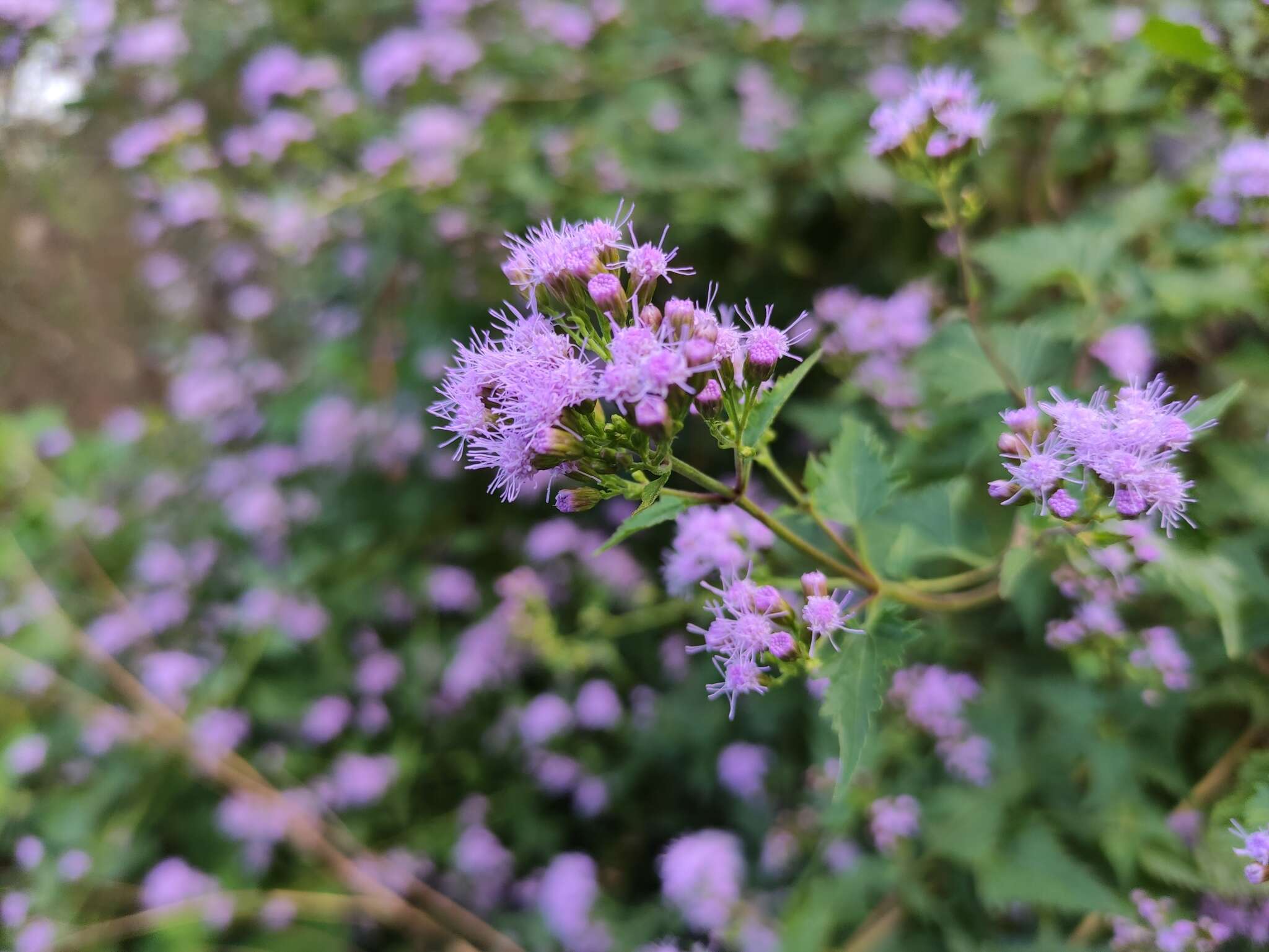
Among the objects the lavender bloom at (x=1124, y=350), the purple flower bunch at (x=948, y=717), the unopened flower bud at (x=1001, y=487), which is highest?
the unopened flower bud at (x=1001, y=487)

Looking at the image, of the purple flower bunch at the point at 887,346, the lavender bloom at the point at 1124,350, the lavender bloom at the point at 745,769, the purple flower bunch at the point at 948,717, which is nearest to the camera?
the lavender bloom at the point at 1124,350

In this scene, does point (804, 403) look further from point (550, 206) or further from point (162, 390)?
point (162, 390)

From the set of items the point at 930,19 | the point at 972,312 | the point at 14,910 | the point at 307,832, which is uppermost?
the point at 930,19

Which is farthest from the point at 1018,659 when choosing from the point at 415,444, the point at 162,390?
the point at 162,390

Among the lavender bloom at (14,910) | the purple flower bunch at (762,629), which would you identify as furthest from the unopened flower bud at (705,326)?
the lavender bloom at (14,910)

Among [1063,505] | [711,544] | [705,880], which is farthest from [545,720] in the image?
[1063,505]

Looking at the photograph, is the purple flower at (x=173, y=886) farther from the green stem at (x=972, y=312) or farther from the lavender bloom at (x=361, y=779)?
the green stem at (x=972, y=312)

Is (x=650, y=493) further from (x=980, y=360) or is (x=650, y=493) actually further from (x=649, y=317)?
(x=980, y=360)
